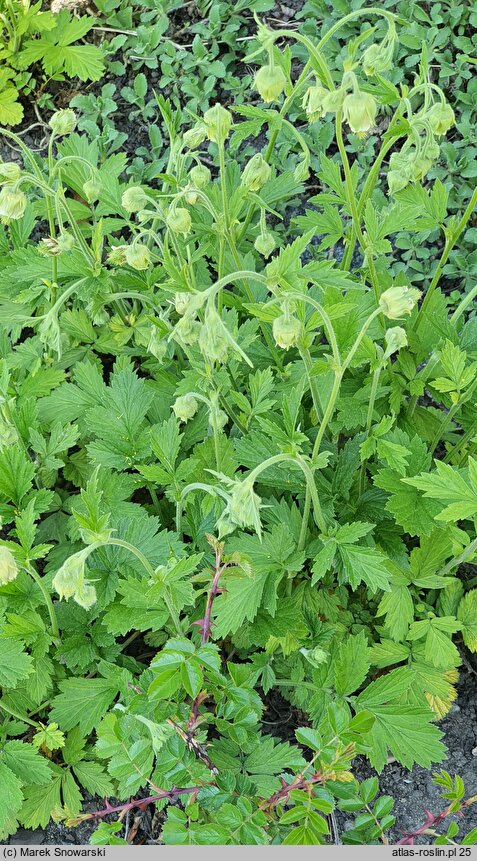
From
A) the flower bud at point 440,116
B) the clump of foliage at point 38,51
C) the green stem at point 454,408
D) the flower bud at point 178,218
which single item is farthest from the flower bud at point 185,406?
the clump of foliage at point 38,51

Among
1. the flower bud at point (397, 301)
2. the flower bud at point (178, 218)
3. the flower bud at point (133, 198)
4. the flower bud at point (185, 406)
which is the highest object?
the flower bud at point (133, 198)

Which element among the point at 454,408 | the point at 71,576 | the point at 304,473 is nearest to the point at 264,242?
the point at 304,473

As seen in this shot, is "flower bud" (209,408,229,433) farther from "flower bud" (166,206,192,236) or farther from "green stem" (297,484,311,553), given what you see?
"flower bud" (166,206,192,236)

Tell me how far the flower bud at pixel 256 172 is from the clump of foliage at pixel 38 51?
1.68 meters

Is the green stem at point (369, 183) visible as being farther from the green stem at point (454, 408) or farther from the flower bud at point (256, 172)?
the green stem at point (454, 408)

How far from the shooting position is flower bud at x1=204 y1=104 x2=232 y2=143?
5.86 feet

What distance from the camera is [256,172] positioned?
1.90 metres

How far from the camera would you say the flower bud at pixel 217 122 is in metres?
1.79

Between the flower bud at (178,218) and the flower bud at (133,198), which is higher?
the flower bud at (133,198)

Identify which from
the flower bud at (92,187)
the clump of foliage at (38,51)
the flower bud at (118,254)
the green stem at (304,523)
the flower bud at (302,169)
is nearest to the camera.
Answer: the green stem at (304,523)

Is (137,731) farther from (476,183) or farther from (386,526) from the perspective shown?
(476,183)

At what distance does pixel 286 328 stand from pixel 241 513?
396mm

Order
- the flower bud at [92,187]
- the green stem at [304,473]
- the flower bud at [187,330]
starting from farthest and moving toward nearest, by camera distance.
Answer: the flower bud at [92,187], the flower bud at [187,330], the green stem at [304,473]

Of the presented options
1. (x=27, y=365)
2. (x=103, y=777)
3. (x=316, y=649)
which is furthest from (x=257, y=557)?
(x=27, y=365)
